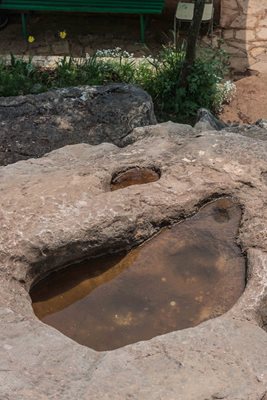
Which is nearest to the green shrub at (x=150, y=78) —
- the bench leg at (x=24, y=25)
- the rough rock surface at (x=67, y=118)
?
the bench leg at (x=24, y=25)

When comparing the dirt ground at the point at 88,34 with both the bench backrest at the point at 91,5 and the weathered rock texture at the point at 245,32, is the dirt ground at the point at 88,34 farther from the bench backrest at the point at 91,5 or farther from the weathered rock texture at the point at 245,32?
the bench backrest at the point at 91,5

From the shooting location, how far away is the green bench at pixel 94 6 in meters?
7.89

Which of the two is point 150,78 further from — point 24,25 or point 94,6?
point 24,25

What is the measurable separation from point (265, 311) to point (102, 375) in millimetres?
960

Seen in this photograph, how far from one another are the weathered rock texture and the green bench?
941 mm

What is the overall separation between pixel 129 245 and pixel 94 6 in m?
4.60

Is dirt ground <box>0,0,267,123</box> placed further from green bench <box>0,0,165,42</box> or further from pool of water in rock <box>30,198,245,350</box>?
pool of water in rock <box>30,198,245,350</box>

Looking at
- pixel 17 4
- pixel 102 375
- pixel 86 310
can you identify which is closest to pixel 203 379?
pixel 102 375

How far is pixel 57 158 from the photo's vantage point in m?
4.77

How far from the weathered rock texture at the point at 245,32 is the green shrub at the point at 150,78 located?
28.1 inches

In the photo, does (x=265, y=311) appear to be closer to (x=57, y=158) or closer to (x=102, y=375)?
(x=102, y=375)

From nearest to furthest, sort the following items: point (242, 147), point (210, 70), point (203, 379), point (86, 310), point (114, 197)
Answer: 1. point (203, 379)
2. point (86, 310)
3. point (114, 197)
4. point (242, 147)
5. point (210, 70)

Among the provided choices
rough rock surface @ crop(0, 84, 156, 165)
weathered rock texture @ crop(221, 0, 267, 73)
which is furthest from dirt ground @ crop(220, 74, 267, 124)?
rough rock surface @ crop(0, 84, 156, 165)

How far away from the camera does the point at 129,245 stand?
4.17 metres
